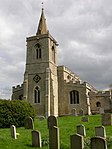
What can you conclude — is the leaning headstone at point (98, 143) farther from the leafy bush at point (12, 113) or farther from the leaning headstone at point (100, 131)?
the leafy bush at point (12, 113)

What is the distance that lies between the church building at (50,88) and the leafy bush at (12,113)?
905 inches

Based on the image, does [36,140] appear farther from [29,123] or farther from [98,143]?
[29,123]

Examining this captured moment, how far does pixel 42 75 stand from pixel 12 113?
26.8 meters

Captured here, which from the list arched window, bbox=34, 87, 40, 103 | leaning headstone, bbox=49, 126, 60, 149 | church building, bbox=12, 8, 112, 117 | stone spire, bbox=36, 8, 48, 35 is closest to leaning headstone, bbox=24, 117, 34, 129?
leaning headstone, bbox=49, 126, 60, 149

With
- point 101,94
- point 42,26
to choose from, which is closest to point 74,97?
point 101,94

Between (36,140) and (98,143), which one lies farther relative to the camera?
(36,140)

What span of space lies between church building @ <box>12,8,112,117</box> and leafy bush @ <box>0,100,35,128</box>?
75.4ft

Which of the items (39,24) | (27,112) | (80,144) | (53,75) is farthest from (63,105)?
(80,144)

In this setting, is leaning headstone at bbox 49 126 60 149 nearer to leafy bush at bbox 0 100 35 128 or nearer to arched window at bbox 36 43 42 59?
leafy bush at bbox 0 100 35 128

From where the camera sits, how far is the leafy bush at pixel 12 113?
21.2m

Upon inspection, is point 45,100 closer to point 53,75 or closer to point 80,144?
point 53,75

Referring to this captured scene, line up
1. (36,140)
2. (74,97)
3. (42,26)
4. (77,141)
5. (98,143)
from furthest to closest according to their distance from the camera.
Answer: (42,26), (74,97), (36,140), (77,141), (98,143)

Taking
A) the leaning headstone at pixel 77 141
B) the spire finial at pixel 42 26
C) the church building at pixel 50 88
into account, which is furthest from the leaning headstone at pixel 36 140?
the spire finial at pixel 42 26

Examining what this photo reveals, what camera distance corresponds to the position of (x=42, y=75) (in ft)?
Result: 158
